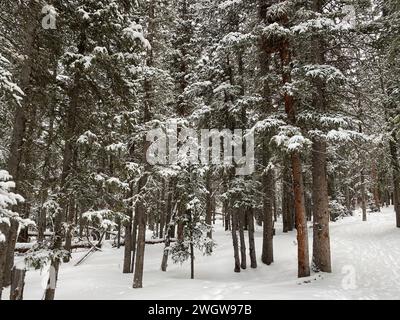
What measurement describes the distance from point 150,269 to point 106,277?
10.8 feet

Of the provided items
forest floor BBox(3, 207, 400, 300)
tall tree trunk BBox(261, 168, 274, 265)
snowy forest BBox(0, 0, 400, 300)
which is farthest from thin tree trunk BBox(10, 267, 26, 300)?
tall tree trunk BBox(261, 168, 274, 265)

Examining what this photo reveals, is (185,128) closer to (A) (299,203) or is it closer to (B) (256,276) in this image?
(A) (299,203)

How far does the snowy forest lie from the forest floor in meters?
0.14

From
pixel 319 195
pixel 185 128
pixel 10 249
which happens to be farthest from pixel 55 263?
pixel 319 195

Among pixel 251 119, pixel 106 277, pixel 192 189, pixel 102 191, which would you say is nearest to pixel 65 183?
pixel 102 191

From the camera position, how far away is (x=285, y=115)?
1316 cm

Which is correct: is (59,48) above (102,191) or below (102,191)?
above

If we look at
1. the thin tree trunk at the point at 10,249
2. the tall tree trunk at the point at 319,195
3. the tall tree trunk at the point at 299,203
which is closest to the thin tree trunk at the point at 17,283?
the thin tree trunk at the point at 10,249

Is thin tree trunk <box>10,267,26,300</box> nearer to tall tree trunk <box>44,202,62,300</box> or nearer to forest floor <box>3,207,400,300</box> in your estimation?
tall tree trunk <box>44,202,62,300</box>

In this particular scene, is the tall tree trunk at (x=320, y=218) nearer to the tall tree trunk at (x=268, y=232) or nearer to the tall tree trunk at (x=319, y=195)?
the tall tree trunk at (x=319, y=195)

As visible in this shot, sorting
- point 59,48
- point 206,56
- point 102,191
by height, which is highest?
point 206,56

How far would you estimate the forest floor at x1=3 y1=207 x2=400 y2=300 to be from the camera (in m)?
10.7
